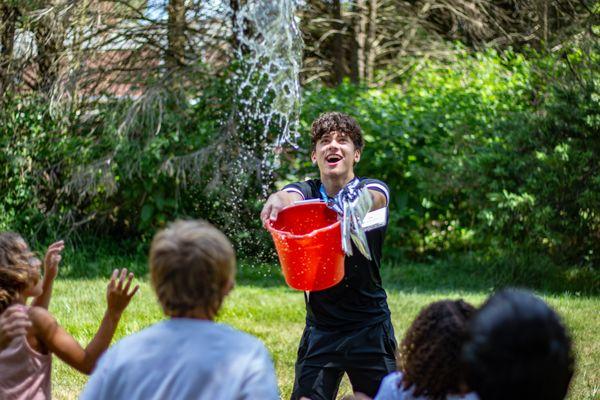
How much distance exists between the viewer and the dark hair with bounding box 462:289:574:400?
1.40 metres

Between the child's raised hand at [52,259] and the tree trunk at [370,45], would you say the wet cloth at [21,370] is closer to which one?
the child's raised hand at [52,259]

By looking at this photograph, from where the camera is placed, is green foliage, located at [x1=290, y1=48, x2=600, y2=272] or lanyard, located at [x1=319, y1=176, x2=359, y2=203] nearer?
lanyard, located at [x1=319, y1=176, x2=359, y2=203]

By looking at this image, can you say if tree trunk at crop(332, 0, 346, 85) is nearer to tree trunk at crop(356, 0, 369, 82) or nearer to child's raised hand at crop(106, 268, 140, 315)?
tree trunk at crop(356, 0, 369, 82)

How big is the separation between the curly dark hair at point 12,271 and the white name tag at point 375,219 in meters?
1.33

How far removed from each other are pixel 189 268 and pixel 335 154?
1.66m

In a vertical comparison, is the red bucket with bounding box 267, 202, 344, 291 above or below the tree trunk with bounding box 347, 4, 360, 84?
above

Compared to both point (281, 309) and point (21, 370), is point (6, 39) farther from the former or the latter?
point (21, 370)

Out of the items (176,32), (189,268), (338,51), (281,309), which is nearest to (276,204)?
(189,268)

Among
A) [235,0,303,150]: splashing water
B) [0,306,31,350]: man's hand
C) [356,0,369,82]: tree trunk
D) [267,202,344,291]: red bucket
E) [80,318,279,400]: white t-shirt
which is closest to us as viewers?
[80,318,279,400]: white t-shirt

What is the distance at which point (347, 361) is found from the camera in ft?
10.5

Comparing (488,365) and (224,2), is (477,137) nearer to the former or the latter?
(224,2)

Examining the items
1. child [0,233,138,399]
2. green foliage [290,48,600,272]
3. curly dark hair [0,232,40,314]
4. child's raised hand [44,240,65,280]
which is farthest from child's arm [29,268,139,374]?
green foliage [290,48,600,272]

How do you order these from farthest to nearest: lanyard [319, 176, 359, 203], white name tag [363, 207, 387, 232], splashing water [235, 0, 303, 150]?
splashing water [235, 0, 303, 150] → lanyard [319, 176, 359, 203] → white name tag [363, 207, 387, 232]

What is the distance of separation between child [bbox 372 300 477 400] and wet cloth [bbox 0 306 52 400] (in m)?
1.00
